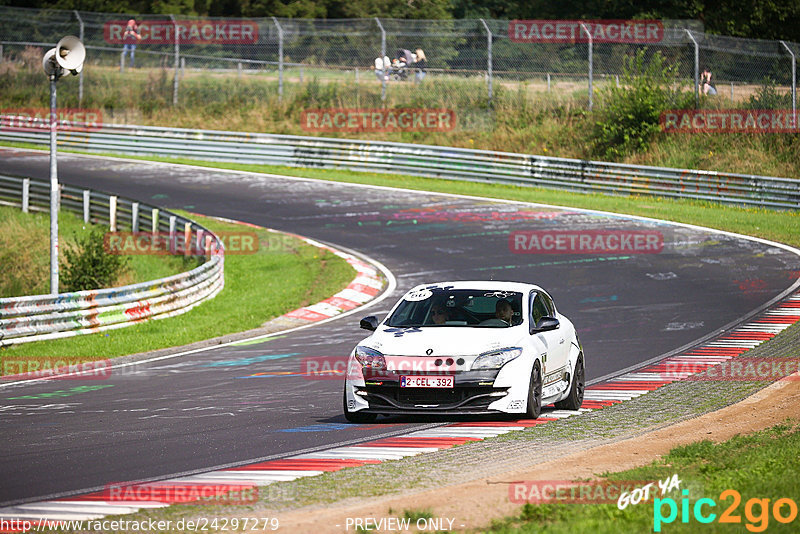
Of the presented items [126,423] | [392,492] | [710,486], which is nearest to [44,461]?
[126,423]

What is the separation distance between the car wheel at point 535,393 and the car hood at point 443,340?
341 millimetres

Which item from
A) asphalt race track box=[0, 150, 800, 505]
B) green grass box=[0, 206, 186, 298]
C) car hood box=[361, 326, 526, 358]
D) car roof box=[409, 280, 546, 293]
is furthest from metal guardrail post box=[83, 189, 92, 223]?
car hood box=[361, 326, 526, 358]

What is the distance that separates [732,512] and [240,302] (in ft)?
56.6

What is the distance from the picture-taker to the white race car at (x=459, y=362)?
10797 mm

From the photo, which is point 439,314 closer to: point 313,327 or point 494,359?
point 494,359

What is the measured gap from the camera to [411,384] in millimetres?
10805

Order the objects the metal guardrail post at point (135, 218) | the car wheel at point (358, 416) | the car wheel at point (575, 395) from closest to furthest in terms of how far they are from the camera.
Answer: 1. the car wheel at point (358, 416)
2. the car wheel at point (575, 395)
3. the metal guardrail post at point (135, 218)

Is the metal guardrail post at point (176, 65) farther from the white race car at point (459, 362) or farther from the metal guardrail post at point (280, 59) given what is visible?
the white race car at point (459, 362)

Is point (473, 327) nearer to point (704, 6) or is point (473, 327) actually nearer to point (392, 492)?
point (392, 492)

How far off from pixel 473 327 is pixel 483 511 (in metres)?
4.60

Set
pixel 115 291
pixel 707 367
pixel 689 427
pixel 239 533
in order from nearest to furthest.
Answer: pixel 239 533 → pixel 689 427 → pixel 707 367 → pixel 115 291

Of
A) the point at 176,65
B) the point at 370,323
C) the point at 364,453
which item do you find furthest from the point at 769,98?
the point at 364,453

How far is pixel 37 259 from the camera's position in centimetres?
2908

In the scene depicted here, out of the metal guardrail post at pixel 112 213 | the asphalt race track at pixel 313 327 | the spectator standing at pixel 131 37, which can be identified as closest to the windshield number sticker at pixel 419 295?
the asphalt race track at pixel 313 327
